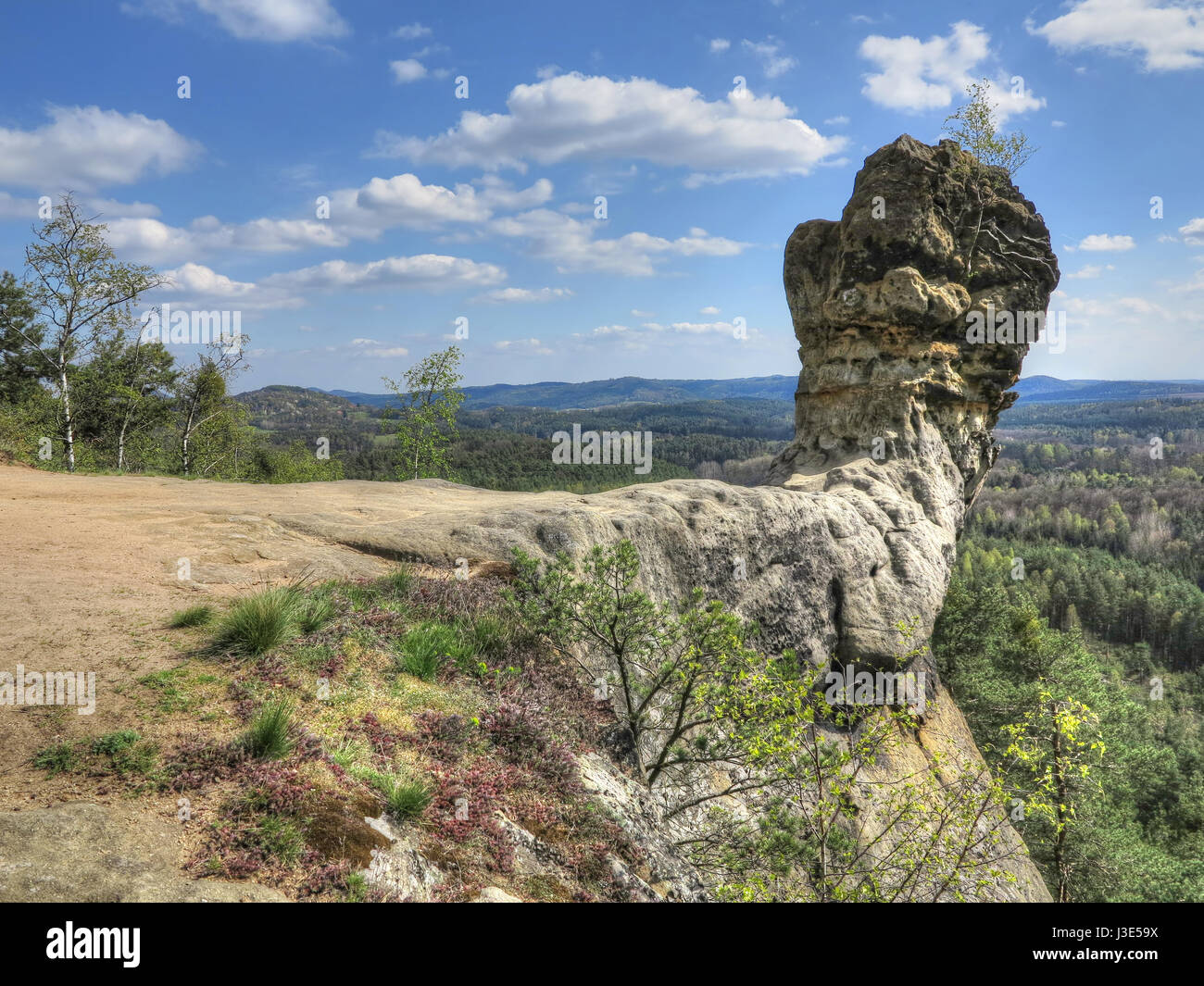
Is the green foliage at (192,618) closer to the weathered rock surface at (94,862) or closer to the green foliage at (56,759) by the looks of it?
the green foliage at (56,759)

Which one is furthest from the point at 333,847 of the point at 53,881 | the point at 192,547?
the point at 192,547

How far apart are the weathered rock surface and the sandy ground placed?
399mm

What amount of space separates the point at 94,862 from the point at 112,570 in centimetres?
575

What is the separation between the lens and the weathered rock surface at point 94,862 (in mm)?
3805

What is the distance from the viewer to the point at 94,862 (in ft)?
13.2

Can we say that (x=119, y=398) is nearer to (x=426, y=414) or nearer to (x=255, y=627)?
(x=426, y=414)

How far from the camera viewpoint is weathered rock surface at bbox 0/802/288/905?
380 centimetres

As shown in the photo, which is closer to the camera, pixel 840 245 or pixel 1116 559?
pixel 840 245

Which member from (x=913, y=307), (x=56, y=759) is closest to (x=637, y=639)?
(x=56, y=759)

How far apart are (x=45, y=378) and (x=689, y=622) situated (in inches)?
1659

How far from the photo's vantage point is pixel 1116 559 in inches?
4727

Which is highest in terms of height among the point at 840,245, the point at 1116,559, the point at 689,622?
the point at 840,245

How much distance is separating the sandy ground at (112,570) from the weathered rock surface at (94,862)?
0.40 m
